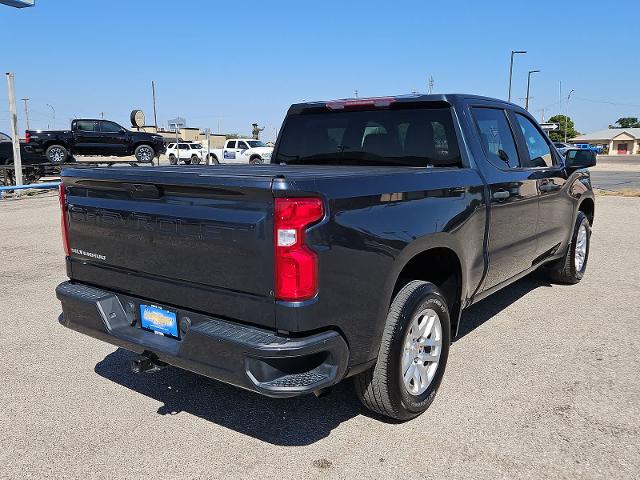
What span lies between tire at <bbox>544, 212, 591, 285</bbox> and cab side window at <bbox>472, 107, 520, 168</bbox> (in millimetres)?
1931

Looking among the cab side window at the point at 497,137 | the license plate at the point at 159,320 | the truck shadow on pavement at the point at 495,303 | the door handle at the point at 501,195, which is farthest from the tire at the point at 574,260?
the license plate at the point at 159,320

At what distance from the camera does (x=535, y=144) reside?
201 inches

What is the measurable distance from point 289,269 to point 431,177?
124 centimetres

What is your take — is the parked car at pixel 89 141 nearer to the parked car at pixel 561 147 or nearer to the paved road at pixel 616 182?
the parked car at pixel 561 147

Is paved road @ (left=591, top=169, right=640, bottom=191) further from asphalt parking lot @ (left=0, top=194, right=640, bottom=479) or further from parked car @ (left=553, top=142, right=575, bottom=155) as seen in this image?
asphalt parking lot @ (left=0, top=194, right=640, bottom=479)

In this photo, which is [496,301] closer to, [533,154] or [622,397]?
[533,154]

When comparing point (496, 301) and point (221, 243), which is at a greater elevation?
point (221, 243)

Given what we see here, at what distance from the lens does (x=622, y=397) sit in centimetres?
357

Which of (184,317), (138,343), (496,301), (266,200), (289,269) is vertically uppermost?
(266,200)

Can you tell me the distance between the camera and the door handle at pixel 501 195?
399 centimetres

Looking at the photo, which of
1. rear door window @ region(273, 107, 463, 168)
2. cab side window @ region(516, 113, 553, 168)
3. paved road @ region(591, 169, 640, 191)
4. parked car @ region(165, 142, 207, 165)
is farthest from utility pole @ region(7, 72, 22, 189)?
paved road @ region(591, 169, 640, 191)

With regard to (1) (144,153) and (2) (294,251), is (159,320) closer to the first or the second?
(2) (294,251)

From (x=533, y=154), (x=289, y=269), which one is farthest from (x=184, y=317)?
(x=533, y=154)

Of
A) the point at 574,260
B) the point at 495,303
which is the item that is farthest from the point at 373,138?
the point at 574,260
